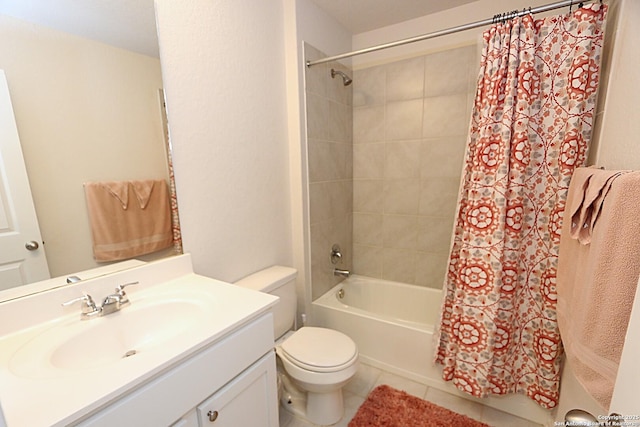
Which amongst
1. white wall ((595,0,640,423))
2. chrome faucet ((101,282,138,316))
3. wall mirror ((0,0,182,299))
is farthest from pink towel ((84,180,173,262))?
white wall ((595,0,640,423))

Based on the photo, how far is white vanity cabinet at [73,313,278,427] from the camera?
0.67 m

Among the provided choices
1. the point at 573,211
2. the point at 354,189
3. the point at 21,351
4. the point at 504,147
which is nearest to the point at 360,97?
the point at 354,189

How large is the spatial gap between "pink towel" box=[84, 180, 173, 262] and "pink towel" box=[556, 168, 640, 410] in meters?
1.54

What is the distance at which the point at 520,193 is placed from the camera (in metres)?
1.31

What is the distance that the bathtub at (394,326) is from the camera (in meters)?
1.63

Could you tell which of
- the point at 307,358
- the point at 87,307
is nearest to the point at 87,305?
the point at 87,307

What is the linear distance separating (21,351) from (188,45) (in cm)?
125

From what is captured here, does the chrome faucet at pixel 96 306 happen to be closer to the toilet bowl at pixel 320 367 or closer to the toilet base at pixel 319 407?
the toilet bowl at pixel 320 367

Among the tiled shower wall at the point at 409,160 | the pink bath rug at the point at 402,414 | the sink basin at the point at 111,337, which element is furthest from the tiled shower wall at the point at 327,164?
the sink basin at the point at 111,337

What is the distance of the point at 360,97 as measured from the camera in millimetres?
2316

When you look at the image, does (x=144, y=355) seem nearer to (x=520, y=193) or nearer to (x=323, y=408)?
(x=323, y=408)

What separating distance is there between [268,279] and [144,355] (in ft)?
2.79

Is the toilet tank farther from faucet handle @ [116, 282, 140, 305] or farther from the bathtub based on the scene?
faucet handle @ [116, 282, 140, 305]

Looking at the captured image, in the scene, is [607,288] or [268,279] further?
[268,279]
